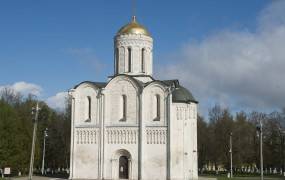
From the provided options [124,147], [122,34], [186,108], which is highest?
[122,34]

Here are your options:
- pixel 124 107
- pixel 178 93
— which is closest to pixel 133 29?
pixel 178 93

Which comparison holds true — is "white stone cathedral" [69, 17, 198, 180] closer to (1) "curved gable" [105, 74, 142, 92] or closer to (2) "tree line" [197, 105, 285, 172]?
(1) "curved gable" [105, 74, 142, 92]

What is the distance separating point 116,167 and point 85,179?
2979 millimetres

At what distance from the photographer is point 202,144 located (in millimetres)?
61156

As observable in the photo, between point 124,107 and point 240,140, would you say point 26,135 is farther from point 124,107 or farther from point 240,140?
point 240,140

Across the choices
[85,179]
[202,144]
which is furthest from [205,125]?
[85,179]

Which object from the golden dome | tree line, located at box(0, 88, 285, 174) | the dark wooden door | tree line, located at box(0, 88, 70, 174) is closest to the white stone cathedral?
the dark wooden door

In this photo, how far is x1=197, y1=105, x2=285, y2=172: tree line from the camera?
2216 inches

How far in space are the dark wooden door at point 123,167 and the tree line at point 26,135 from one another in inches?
387

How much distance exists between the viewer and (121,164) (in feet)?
135

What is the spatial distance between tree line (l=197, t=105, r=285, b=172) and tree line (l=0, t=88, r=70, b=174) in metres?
18.7

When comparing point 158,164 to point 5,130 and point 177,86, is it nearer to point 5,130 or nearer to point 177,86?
point 177,86

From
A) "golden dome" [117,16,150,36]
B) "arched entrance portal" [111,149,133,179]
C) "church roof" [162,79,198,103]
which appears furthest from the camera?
"golden dome" [117,16,150,36]

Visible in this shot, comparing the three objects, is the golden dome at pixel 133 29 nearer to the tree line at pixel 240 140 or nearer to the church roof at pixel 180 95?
the church roof at pixel 180 95
